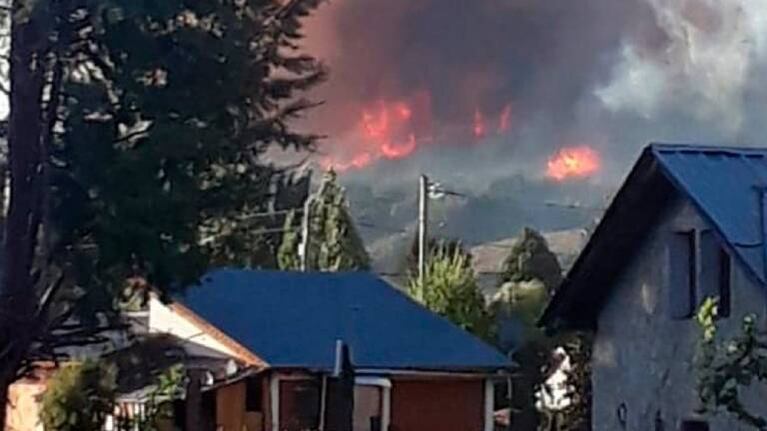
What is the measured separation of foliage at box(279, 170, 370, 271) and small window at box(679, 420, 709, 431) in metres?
28.3

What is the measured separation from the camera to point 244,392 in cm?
3266

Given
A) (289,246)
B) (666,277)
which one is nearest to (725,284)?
(666,277)

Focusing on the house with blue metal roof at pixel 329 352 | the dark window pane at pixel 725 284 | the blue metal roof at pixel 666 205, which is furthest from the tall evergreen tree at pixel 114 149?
the house with blue metal roof at pixel 329 352

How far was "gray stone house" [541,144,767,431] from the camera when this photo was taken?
19734 millimetres

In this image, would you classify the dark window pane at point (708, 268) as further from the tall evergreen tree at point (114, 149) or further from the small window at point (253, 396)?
the small window at point (253, 396)

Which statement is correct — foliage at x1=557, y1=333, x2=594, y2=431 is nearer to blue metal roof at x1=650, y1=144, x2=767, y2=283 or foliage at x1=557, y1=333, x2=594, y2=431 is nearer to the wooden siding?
the wooden siding

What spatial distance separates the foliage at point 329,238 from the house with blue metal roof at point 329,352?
1428 centimetres

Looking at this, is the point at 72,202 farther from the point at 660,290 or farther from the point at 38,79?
the point at 660,290

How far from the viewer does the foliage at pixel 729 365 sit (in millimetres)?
16484

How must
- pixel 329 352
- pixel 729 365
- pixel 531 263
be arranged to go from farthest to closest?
1. pixel 531 263
2. pixel 329 352
3. pixel 729 365

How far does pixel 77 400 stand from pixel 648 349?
9.42 m

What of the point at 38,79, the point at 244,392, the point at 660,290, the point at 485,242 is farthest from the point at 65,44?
the point at 485,242

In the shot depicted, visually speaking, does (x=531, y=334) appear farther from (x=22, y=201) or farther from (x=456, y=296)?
(x=22, y=201)

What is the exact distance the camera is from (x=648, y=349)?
22.4 metres
